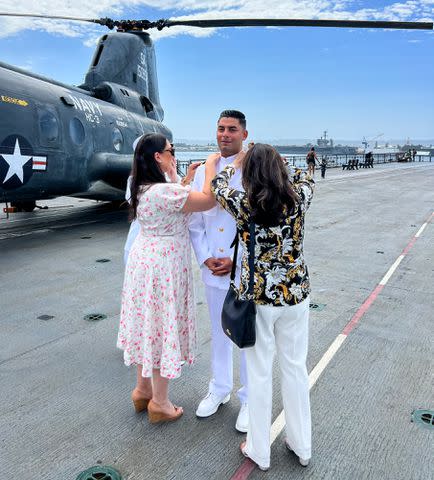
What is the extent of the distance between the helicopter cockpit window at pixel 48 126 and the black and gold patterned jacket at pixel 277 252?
293 inches

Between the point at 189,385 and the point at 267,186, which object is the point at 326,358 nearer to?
the point at 189,385

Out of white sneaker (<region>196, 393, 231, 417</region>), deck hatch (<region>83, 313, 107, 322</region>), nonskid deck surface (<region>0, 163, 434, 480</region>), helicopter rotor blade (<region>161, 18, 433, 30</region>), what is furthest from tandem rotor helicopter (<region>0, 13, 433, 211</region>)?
white sneaker (<region>196, 393, 231, 417</region>)

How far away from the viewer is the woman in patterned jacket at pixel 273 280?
2.37 m

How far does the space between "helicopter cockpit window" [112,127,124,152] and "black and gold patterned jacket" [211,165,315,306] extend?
9.60 meters

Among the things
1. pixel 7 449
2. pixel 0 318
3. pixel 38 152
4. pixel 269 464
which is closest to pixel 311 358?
pixel 269 464

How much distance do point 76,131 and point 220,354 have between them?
8031mm

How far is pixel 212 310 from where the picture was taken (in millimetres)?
3203

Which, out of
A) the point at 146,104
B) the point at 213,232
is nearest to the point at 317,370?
the point at 213,232

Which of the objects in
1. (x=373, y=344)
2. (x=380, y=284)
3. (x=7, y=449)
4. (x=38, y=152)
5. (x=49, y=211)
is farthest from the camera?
(x=49, y=211)

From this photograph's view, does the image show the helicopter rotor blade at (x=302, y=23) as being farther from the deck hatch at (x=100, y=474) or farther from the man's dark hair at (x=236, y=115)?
the deck hatch at (x=100, y=474)

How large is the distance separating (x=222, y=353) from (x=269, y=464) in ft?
2.78

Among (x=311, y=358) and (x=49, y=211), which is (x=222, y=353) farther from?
(x=49, y=211)

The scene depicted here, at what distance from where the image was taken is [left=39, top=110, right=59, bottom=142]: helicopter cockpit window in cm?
869

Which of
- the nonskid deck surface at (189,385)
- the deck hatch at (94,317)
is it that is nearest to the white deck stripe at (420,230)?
the nonskid deck surface at (189,385)
